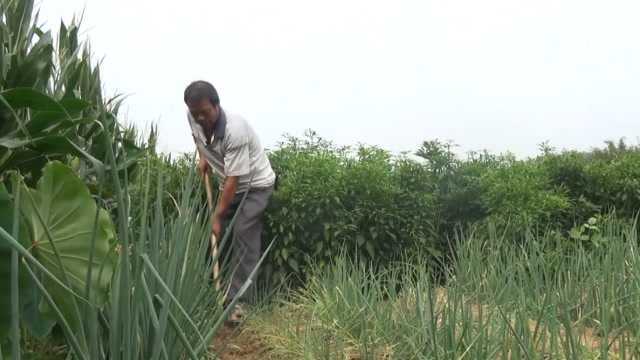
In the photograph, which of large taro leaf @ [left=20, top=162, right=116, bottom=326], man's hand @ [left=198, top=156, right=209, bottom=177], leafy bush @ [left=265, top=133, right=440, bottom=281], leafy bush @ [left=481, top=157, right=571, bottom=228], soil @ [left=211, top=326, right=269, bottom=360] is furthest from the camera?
leafy bush @ [left=481, top=157, right=571, bottom=228]

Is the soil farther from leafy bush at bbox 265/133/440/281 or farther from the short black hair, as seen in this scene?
the short black hair

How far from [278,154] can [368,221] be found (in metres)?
1.00

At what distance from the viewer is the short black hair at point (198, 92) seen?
4.46 m

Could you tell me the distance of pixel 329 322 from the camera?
363cm

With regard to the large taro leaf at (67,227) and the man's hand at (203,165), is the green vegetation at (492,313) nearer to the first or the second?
the large taro leaf at (67,227)

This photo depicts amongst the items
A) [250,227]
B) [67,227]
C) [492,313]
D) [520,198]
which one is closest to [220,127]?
[250,227]

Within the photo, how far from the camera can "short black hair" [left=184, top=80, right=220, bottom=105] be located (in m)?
4.46

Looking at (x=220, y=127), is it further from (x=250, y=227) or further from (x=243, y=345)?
(x=243, y=345)

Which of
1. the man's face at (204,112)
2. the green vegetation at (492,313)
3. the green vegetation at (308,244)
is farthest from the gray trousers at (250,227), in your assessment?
the green vegetation at (492,313)

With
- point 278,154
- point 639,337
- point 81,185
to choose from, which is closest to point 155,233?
point 81,185

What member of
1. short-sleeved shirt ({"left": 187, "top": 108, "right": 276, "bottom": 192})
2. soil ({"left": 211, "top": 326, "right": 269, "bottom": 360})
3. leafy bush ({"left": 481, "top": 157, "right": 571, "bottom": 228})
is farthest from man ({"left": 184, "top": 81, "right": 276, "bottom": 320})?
leafy bush ({"left": 481, "top": 157, "right": 571, "bottom": 228})

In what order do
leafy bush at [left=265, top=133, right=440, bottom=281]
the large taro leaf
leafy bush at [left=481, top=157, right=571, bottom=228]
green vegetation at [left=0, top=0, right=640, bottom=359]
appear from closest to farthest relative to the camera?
1. green vegetation at [left=0, top=0, right=640, bottom=359]
2. the large taro leaf
3. leafy bush at [left=265, top=133, right=440, bottom=281]
4. leafy bush at [left=481, top=157, right=571, bottom=228]

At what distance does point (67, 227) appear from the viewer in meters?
1.76

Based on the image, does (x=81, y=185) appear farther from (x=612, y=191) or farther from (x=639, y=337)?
(x=612, y=191)
